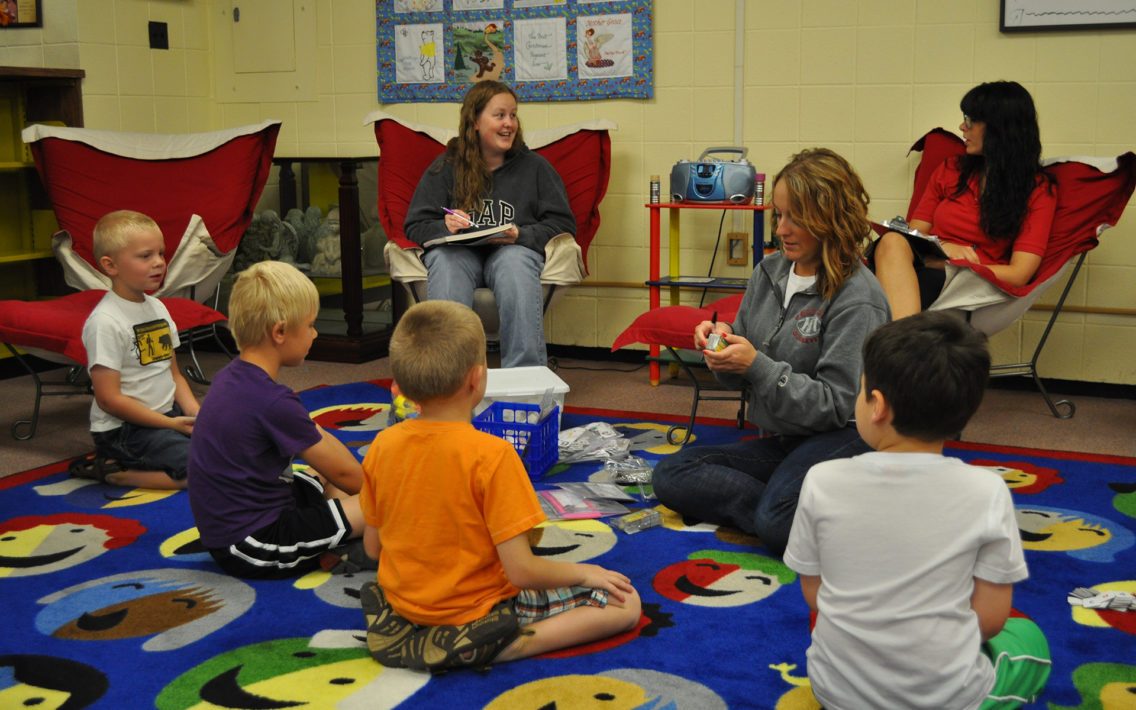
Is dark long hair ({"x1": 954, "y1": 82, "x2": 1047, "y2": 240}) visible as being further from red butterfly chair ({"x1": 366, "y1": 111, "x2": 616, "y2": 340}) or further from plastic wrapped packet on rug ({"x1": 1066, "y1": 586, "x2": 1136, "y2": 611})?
plastic wrapped packet on rug ({"x1": 1066, "y1": 586, "x2": 1136, "y2": 611})

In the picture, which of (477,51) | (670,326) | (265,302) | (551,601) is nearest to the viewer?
(551,601)

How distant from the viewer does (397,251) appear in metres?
3.97

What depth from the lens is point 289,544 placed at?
2.30m

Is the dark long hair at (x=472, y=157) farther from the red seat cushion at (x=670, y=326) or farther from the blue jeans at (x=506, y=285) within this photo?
the red seat cushion at (x=670, y=326)

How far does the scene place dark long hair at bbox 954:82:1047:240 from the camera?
3.48 m

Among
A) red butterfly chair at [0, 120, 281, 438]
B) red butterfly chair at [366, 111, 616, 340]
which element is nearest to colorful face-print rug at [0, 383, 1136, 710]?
red butterfly chair at [0, 120, 281, 438]

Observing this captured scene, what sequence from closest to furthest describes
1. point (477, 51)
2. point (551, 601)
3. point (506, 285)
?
point (551, 601), point (506, 285), point (477, 51)

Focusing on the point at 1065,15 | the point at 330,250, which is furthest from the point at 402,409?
the point at 1065,15

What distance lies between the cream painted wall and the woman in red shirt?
20.2 inches

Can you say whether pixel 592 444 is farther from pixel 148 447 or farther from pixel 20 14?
pixel 20 14

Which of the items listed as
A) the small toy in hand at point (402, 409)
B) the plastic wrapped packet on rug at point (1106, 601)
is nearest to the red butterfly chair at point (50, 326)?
the small toy in hand at point (402, 409)

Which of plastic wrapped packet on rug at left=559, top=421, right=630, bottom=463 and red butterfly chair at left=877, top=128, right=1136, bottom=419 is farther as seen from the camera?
red butterfly chair at left=877, top=128, right=1136, bottom=419

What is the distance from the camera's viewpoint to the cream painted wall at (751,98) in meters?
3.93

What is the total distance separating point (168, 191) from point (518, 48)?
162cm
